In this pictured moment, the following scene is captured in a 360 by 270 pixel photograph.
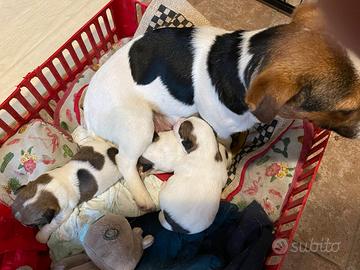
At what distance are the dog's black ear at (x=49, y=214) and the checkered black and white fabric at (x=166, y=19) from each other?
1.04 meters

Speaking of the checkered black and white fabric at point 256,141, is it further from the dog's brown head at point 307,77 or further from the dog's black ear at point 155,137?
the dog's brown head at point 307,77

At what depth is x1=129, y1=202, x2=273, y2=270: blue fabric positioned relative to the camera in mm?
1571

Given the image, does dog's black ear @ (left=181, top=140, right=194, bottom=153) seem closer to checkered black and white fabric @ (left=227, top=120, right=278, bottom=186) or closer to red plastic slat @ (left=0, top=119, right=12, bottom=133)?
checkered black and white fabric @ (left=227, top=120, right=278, bottom=186)

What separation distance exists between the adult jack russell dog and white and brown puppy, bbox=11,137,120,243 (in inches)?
2.8

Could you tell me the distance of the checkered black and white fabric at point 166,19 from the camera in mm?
2088

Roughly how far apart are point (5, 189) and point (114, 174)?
513 mm

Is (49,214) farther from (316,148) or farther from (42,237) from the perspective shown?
(316,148)

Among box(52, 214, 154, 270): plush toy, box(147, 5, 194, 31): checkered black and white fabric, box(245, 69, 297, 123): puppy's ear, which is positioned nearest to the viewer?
box(245, 69, 297, 123): puppy's ear

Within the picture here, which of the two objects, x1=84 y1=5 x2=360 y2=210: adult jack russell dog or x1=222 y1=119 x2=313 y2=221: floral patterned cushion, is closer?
x1=84 y1=5 x2=360 y2=210: adult jack russell dog

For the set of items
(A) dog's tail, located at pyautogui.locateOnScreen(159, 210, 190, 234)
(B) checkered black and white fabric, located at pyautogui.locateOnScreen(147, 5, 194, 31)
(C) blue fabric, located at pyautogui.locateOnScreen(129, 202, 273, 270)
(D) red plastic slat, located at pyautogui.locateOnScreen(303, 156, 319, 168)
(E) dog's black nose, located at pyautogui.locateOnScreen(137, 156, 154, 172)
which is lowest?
(C) blue fabric, located at pyautogui.locateOnScreen(129, 202, 273, 270)

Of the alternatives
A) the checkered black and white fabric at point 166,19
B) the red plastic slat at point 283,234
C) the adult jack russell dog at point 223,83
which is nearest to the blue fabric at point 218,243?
the red plastic slat at point 283,234

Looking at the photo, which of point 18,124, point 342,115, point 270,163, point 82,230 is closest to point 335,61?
point 342,115

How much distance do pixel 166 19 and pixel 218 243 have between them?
1147 mm

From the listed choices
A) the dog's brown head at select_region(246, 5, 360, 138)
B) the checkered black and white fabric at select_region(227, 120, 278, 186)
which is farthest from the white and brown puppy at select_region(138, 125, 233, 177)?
the dog's brown head at select_region(246, 5, 360, 138)
